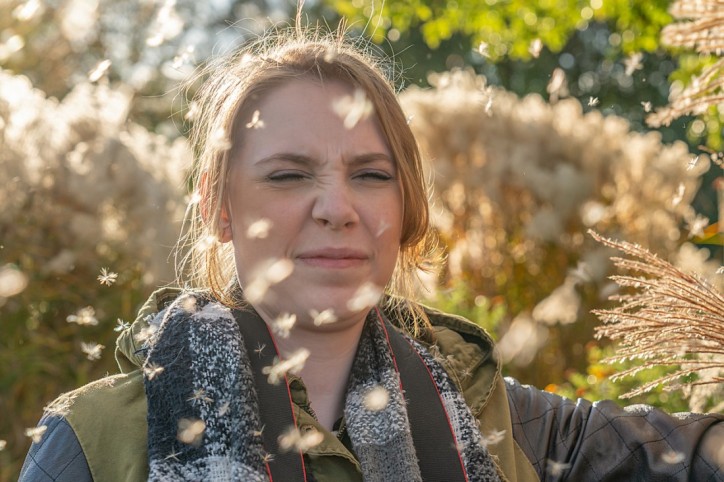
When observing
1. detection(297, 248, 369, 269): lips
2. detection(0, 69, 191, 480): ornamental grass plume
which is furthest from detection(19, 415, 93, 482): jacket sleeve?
detection(0, 69, 191, 480): ornamental grass plume

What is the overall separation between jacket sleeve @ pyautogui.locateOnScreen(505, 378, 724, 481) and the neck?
0.46 metres

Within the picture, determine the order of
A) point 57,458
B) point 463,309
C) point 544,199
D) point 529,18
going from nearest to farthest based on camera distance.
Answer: point 57,458, point 463,309, point 544,199, point 529,18

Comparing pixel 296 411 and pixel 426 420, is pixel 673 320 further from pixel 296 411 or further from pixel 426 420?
pixel 296 411

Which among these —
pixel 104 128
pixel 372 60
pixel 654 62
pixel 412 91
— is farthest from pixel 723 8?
pixel 654 62

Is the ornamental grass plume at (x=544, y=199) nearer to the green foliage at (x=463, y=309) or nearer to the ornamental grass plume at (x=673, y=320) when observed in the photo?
the green foliage at (x=463, y=309)

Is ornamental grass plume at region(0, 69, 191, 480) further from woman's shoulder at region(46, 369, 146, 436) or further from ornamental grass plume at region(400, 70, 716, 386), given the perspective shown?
woman's shoulder at region(46, 369, 146, 436)

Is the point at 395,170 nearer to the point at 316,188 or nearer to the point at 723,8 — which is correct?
the point at 316,188

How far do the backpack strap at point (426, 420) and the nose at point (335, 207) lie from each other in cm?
40

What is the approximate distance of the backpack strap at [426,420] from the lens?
198cm

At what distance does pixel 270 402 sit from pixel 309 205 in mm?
439

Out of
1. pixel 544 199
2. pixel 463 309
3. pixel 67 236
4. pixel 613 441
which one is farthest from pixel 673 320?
pixel 544 199

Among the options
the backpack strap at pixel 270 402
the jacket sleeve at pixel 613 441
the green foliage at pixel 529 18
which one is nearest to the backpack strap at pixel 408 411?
the backpack strap at pixel 270 402

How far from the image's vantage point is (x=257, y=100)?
6.72ft

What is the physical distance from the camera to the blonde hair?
2.06m
